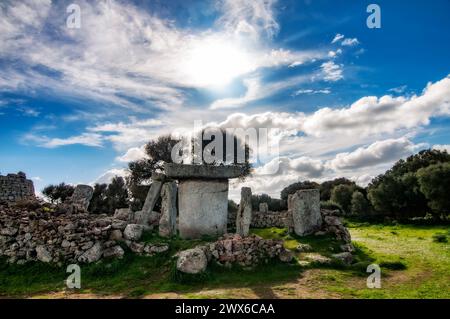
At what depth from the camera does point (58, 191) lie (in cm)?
3738

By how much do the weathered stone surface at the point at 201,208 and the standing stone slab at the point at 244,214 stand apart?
1.42 meters

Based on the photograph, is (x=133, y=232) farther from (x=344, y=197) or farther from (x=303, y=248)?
(x=344, y=197)

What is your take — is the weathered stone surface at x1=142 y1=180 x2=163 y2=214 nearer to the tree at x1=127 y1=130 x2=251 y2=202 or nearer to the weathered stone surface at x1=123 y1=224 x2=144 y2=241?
the weathered stone surface at x1=123 y1=224 x2=144 y2=241

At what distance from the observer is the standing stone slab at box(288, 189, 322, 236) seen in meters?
15.9

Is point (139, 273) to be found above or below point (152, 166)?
below

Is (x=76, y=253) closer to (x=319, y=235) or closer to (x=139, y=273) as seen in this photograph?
(x=139, y=273)

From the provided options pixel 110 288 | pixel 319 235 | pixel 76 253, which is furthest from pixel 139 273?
pixel 319 235

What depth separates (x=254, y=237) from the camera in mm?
11523

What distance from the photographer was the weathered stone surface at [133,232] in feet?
39.9

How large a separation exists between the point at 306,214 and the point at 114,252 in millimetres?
8799

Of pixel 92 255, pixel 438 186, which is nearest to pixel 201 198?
pixel 92 255

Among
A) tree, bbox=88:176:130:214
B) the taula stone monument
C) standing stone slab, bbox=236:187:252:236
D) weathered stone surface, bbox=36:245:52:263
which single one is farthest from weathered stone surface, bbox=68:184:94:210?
tree, bbox=88:176:130:214

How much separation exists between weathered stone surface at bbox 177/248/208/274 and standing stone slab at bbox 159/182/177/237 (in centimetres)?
409
